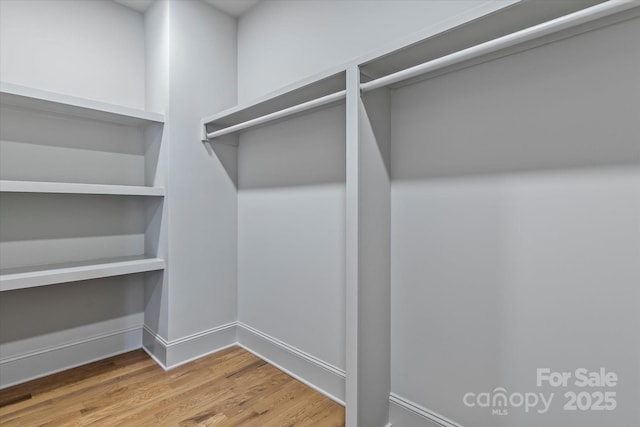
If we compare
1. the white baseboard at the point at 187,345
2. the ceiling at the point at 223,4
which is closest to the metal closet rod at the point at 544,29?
the ceiling at the point at 223,4

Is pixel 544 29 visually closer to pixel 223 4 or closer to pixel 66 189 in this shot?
pixel 223 4

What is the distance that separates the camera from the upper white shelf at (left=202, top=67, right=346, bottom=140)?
150cm

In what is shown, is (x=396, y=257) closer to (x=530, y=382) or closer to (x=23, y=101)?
(x=530, y=382)

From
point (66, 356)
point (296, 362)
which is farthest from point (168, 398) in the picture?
point (66, 356)

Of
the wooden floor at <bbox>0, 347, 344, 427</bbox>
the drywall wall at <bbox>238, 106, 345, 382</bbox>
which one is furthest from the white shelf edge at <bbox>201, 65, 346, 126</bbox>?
the wooden floor at <bbox>0, 347, 344, 427</bbox>

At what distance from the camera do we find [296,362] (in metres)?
2.01

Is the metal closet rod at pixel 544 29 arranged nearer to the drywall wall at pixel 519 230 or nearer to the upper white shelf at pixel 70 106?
the drywall wall at pixel 519 230

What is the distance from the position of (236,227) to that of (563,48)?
2136mm

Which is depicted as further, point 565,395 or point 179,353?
point 179,353

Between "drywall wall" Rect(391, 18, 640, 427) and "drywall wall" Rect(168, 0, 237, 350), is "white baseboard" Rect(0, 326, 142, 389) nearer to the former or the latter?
"drywall wall" Rect(168, 0, 237, 350)

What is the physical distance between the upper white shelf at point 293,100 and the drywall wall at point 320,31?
149mm

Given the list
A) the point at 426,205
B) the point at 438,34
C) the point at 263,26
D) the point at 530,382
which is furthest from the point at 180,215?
the point at 530,382

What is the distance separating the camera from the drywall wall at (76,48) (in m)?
1.93

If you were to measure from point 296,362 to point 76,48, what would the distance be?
2.51 metres
